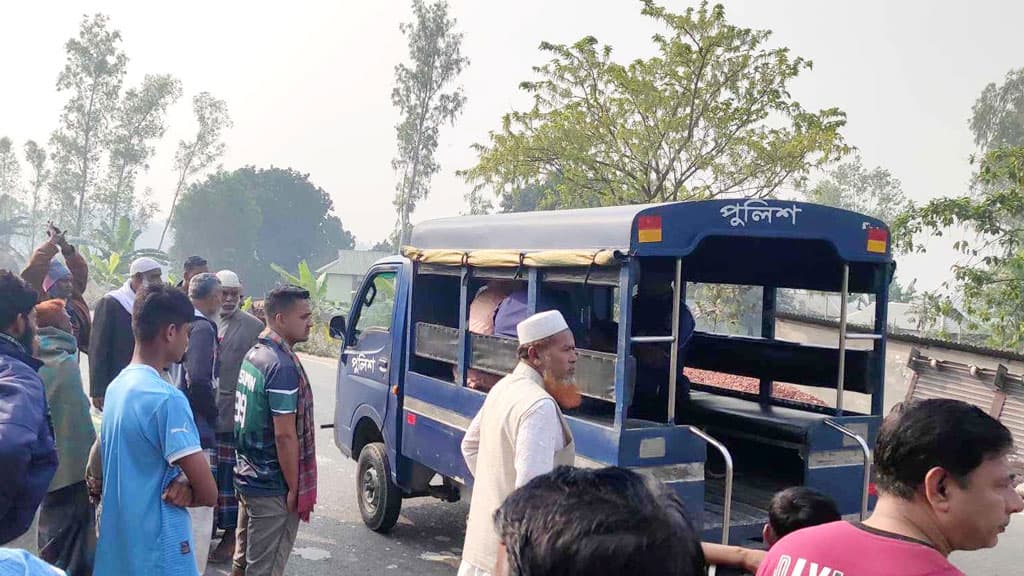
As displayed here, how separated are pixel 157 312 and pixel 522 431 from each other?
1.36m

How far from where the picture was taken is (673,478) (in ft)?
13.6

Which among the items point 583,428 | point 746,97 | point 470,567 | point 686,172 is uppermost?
point 746,97

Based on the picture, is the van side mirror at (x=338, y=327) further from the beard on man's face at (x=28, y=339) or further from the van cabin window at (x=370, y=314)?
the beard on man's face at (x=28, y=339)

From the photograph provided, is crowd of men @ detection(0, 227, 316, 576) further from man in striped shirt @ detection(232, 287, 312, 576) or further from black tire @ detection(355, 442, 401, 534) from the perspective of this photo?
black tire @ detection(355, 442, 401, 534)

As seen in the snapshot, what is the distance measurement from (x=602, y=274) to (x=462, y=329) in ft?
4.27

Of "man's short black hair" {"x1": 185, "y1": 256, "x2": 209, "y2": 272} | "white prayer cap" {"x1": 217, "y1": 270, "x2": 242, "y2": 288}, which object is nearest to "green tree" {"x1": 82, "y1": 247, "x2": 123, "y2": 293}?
"man's short black hair" {"x1": 185, "y1": 256, "x2": 209, "y2": 272}

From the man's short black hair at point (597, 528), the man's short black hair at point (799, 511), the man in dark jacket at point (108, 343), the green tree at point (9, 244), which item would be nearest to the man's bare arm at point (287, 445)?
the man in dark jacket at point (108, 343)

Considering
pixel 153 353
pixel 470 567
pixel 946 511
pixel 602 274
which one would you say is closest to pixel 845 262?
pixel 602 274

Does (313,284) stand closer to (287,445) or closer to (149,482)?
(287,445)

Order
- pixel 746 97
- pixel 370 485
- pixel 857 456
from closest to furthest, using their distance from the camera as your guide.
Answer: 1. pixel 857 456
2. pixel 370 485
3. pixel 746 97

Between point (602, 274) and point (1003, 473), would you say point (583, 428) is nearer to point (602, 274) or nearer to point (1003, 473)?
point (602, 274)

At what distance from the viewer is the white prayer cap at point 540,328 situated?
3.21 meters

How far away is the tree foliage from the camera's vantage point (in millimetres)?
62750

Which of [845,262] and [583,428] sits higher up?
[845,262]
